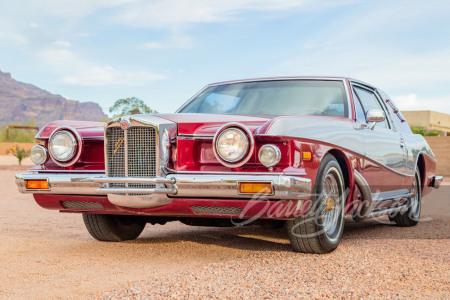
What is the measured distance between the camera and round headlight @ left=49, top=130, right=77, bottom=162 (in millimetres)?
4719

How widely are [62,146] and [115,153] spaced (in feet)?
1.83

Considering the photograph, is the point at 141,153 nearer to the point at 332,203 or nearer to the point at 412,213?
the point at 332,203

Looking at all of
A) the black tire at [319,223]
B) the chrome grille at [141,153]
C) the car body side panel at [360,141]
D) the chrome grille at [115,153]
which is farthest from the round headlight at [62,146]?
the black tire at [319,223]

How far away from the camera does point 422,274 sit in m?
3.83

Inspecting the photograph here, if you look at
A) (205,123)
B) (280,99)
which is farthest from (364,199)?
(205,123)

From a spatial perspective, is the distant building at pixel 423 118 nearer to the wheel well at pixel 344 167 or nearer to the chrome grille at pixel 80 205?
the wheel well at pixel 344 167

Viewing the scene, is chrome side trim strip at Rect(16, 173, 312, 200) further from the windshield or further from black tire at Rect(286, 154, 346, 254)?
the windshield

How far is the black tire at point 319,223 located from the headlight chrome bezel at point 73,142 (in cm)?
182

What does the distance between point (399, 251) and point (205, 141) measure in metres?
1.92

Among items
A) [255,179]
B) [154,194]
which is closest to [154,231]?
[154,194]

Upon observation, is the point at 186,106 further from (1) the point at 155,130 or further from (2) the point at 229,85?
(1) the point at 155,130

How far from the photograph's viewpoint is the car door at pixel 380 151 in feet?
18.2

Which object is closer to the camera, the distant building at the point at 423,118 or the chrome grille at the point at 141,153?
the chrome grille at the point at 141,153

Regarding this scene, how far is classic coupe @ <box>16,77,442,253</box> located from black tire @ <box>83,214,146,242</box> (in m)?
0.01
